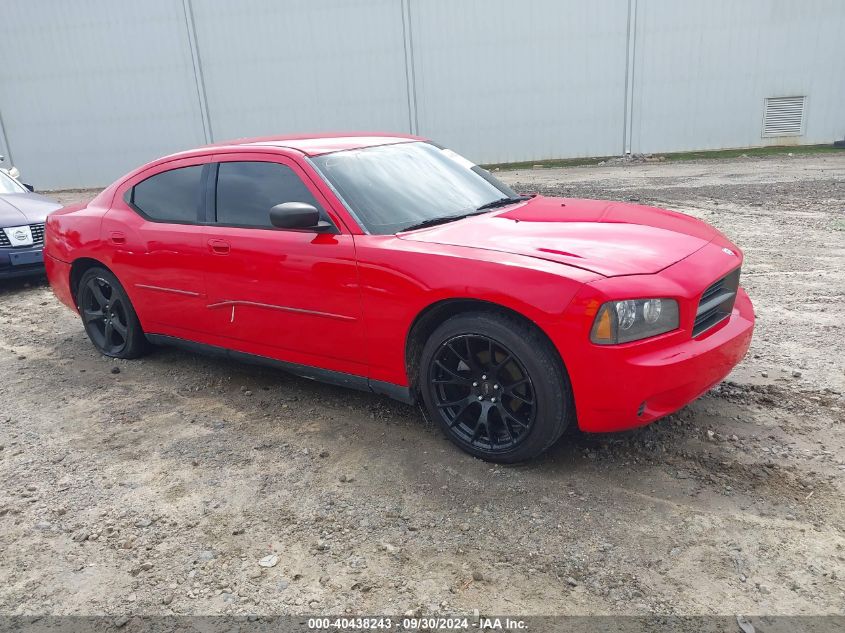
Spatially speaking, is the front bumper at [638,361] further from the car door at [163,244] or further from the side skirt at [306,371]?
the car door at [163,244]

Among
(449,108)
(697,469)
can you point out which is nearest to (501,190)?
(697,469)

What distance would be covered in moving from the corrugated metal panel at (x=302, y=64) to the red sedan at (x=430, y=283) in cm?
1437

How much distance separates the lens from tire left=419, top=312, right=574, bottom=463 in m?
3.10

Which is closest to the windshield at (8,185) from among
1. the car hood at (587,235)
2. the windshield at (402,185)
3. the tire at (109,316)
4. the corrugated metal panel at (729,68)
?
the tire at (109,316)

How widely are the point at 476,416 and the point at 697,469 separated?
108 centimetres

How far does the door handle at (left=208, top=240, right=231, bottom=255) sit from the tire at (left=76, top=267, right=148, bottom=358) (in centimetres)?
118

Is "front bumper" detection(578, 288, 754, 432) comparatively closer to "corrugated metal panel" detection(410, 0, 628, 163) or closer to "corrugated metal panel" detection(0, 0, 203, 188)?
"corrugated metal panel" detection(410, 0, 628, 163)

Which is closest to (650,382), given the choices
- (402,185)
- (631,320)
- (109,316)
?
(631,320)

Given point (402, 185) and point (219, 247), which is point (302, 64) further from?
point (402, 185)

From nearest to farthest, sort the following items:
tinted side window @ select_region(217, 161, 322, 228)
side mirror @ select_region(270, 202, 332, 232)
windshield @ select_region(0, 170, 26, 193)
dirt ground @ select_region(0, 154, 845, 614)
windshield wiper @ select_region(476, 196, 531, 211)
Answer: dirt ground @ select_region(0, 154, 845, 614)
side mirror @ select_region(270, 202, 332, 232)
tinted side window @ select_region(217, 161, 322, 228)
windshield wiper @ select_region(476, 196, 531, 211)
windshield @ select_region(0, 170, 26, 193)

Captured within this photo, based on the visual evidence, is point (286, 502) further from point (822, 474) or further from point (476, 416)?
point (822, 474)

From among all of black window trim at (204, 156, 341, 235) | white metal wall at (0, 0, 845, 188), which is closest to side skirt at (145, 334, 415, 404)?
black window trim at (204, 156, 341, 235)

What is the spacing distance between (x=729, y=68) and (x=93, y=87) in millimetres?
17223

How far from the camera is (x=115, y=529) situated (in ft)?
10.1
